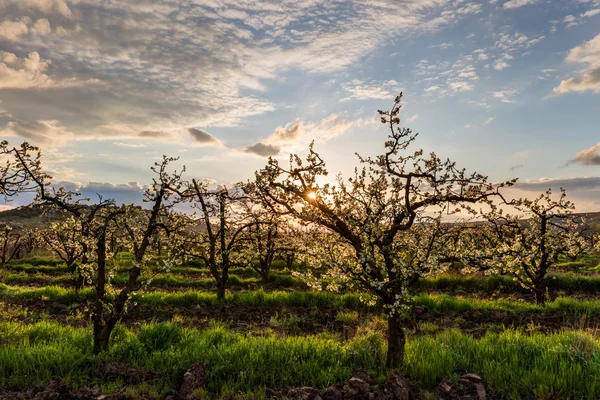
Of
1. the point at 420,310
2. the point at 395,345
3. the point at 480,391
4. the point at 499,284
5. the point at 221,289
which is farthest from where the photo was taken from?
the point at 499,284

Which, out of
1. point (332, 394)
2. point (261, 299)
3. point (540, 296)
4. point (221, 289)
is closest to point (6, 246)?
point (221, 289)

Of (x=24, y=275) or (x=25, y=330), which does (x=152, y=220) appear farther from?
(x=24, y=275)

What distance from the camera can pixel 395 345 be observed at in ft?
26.3

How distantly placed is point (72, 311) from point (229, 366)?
33.6 ft

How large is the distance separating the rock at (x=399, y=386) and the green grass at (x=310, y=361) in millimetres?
512

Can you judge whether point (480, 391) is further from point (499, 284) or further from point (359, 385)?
point (499, 284)

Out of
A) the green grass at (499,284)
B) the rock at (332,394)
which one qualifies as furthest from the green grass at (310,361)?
the green grass at (499,284)

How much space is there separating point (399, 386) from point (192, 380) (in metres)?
3.94

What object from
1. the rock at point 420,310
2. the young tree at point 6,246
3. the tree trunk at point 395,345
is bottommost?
the rock at point 420,310

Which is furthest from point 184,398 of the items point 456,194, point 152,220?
point 456,194

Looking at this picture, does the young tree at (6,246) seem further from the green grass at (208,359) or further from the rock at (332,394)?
the rock at (332,394)

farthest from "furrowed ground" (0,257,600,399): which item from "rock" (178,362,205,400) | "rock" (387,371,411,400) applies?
"rock" (387,371,411,400)

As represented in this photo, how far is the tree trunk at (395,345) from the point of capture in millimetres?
7938

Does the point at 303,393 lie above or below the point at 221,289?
below
